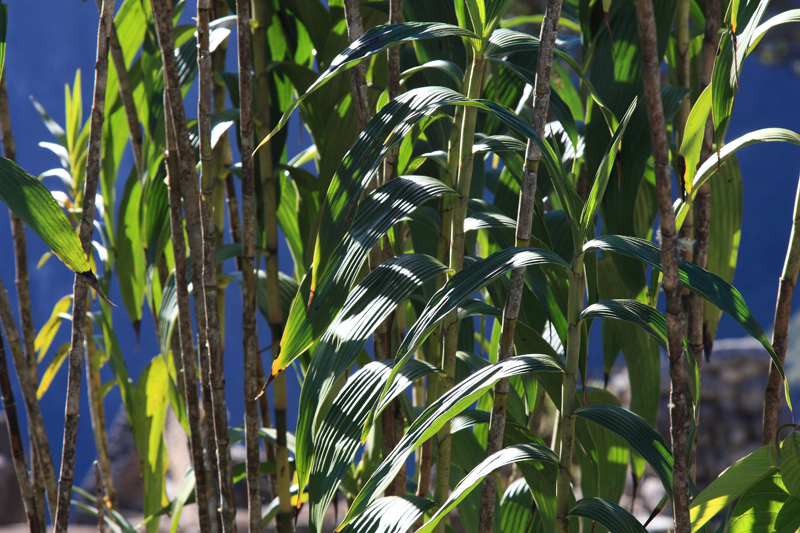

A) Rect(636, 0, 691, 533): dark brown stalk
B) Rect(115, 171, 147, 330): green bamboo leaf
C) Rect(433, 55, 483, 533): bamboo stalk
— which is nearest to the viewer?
Rect(636, 0, 691, 533): dark brown stalk

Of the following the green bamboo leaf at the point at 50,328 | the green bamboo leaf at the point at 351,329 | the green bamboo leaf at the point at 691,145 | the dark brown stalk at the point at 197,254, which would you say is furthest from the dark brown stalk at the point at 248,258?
the green bamboo leaf at the point at 50,328

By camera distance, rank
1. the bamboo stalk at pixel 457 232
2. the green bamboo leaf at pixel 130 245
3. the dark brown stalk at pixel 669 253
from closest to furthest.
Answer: the dark brown stalk at pixel 669 253
the bamboo stalk at pixel 457 232
the green bamboo leaf at pixel 130 245

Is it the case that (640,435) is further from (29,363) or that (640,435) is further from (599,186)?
(29,363)

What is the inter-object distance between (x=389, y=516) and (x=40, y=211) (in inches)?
7.4

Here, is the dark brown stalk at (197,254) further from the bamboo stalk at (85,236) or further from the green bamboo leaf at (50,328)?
the green bamboo leaf at (50,328)

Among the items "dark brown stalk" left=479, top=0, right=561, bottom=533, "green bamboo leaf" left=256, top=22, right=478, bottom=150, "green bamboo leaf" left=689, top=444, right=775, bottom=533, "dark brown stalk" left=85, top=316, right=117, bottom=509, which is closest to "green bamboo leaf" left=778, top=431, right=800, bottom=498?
"green bamboo leaf" left=689, top=444, right=775, bottom=533

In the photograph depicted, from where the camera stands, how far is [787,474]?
234mm

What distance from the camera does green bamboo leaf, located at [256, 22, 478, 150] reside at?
23 centimetres

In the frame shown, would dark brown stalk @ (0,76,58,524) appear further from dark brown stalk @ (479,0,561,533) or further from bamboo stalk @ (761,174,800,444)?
bamboo stalk @ (761,174,800,444)

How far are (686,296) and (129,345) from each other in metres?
4.63

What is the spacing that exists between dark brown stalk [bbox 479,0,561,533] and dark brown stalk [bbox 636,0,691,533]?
0.07m

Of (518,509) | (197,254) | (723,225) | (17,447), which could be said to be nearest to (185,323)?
(197,254)

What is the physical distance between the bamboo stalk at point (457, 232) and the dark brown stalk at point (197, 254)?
0.47 ft

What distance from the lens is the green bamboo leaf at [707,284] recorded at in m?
0.22
